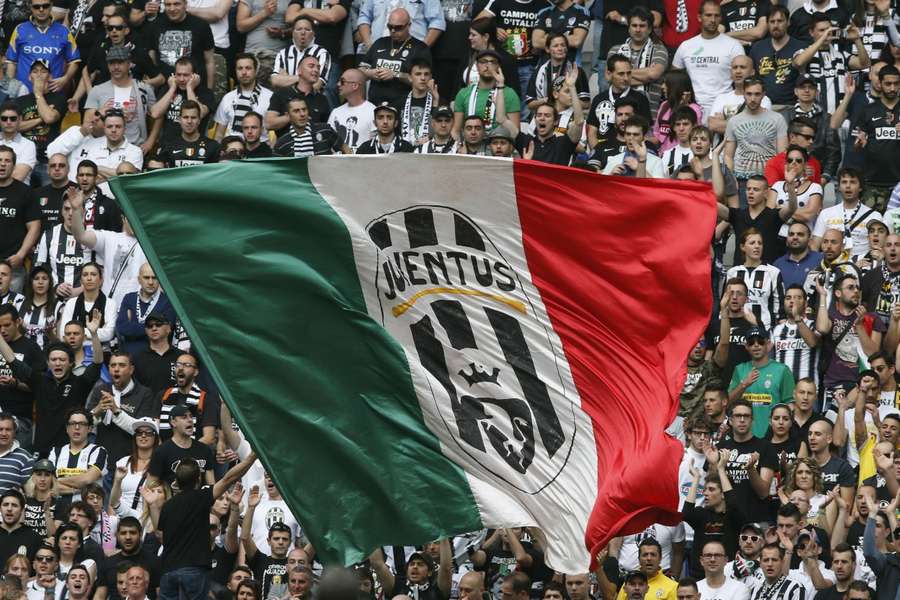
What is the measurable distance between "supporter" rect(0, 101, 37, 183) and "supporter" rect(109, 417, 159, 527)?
492 centimetres

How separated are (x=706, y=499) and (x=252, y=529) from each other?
363 centimetres

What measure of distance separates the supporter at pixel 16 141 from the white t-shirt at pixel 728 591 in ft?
31.0

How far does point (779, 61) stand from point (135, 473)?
306 inches

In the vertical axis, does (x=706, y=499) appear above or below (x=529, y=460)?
below

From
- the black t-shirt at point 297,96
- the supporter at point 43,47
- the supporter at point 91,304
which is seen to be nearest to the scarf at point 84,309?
the supporter at point 91,304

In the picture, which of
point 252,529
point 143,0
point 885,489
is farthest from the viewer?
point 143,0

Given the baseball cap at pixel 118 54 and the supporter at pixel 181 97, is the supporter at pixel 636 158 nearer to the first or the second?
the supporter at pixel 181 97

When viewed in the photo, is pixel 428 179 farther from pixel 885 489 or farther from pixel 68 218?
pixel 68 218

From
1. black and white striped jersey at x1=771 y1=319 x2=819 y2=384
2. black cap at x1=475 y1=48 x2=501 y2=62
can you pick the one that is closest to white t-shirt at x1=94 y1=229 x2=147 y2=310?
black cap at x1=475 y1=48 x2=501 y2=62

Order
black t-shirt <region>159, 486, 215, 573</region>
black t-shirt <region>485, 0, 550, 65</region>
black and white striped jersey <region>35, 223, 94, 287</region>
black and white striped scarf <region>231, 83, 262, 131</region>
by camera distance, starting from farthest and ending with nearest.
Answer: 1. black t-shirt <region>485, 0, 550, 65</region>
2. black and white striped scarf <region>231, 83, 262, 131</region>
3. black and white striped jersey <region>35, 223, 94, 287</region>
4. black t-shirt <region>159, 486, 215, 573</region>

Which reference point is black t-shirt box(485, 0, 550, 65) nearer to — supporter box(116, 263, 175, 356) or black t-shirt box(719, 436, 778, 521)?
supporter box(116, 263, 175, 356)

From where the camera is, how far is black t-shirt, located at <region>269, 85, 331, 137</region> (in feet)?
69.9

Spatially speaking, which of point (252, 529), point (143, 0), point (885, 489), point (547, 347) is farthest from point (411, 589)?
point (143, 0)

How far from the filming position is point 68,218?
65.8 ft
